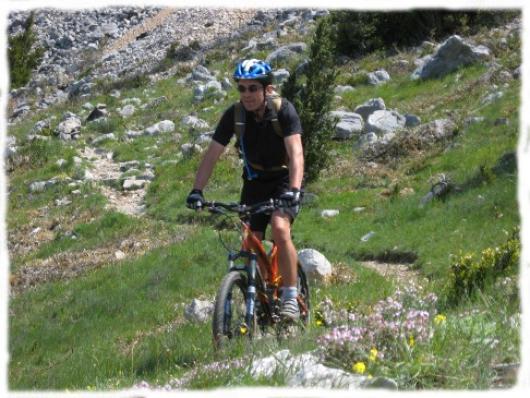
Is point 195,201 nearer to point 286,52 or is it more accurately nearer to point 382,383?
point 382,383

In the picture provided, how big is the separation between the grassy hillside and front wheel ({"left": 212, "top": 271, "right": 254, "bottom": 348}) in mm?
289

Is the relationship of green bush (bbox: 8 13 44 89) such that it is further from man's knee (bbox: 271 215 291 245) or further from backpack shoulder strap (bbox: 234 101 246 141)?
man's knee (bbox: 271 215 291 245)

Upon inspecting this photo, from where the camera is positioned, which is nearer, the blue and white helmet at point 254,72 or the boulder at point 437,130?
the blue and white helmet at point 254,72

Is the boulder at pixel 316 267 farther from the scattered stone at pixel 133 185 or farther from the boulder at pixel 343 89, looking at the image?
the boulder at pixel 343 89

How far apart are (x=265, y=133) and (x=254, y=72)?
1.82 ft

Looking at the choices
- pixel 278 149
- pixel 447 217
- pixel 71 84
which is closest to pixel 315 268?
pixel 447 217

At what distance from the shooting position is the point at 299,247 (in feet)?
49.3

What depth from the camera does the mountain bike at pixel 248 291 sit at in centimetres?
730

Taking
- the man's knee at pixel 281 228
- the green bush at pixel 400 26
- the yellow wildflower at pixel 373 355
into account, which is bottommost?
the yellow wildflower at pixel 373 355

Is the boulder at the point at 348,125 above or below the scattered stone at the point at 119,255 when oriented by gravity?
above

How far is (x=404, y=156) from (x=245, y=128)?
36.8 ft

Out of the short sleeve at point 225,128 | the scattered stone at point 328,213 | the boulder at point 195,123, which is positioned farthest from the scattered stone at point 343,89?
the short sleeve at point 225,128

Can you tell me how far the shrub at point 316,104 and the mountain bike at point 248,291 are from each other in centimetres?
1024

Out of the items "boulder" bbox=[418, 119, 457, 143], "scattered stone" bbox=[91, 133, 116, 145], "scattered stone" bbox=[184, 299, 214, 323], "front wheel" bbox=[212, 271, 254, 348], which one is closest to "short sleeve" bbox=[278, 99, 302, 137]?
"front wheel" bbox=[212, 271, 254, 348]
